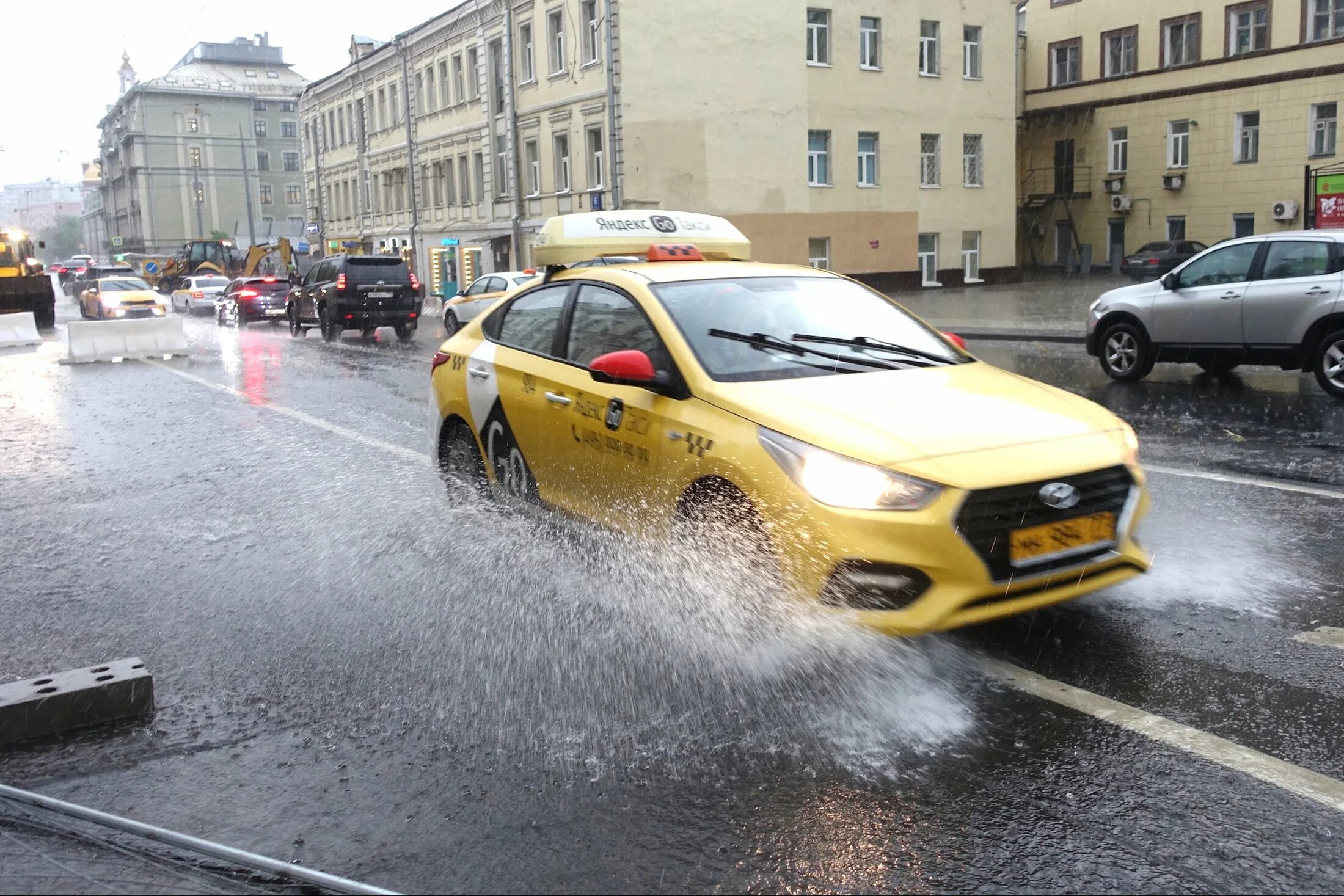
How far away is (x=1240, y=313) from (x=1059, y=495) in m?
9.50

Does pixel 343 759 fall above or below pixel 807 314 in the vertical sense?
below

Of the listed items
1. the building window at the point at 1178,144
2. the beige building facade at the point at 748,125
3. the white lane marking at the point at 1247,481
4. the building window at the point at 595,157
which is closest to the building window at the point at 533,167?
the beige building facade at the point at 748,125

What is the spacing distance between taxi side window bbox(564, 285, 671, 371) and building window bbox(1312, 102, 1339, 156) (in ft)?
137

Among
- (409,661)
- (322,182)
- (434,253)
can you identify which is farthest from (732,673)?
(322,182)

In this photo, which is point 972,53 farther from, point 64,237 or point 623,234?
point 64,237

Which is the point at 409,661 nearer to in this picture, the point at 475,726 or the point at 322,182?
the point at 475,726

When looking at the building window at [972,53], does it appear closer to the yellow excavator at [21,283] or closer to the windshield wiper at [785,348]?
the yellow excavator at [21,283]

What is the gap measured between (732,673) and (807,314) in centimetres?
192

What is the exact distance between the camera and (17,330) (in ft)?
90.5

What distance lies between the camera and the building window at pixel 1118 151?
47.2 metres

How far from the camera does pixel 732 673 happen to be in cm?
444

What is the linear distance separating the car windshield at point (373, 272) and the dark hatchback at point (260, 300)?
33.5ft

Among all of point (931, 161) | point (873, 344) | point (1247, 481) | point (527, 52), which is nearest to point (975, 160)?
point (931, 161)

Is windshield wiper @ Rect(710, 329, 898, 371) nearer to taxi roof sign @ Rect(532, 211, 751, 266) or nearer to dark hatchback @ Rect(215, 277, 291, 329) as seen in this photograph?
taxi roof sign @ Rect(532, 211, 751, 266)
